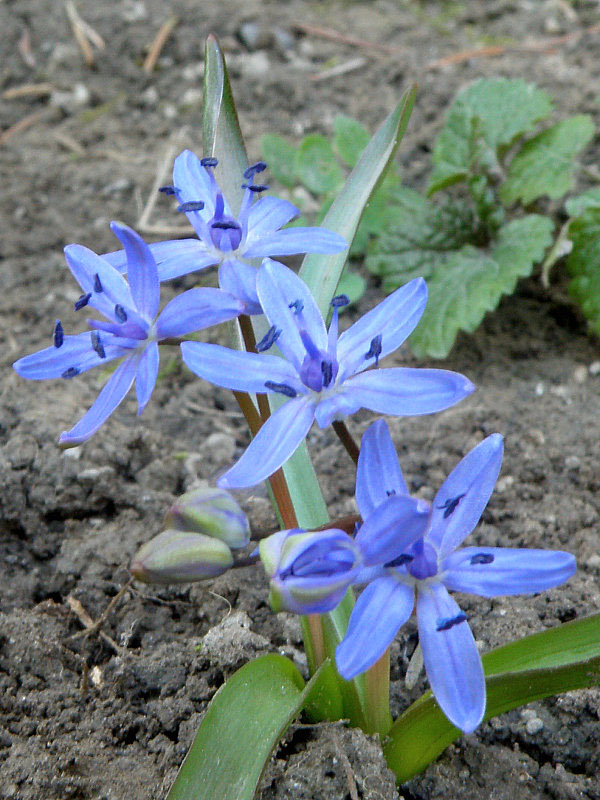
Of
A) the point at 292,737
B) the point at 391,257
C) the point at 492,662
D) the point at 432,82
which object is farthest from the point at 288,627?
the point at 432,82

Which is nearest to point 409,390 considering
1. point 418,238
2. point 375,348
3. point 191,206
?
point 375,348

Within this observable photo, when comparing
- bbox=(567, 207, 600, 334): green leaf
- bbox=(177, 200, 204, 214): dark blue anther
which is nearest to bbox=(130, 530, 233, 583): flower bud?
bbox=(177, 200, 204, 214): dark blue anther

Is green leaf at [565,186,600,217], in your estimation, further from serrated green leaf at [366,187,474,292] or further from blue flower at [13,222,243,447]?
blue flower at [13,222,243,447]

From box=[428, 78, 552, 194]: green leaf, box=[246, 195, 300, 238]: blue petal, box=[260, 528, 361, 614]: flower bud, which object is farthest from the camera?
box=[428, 78, 552, 194]: green leaf

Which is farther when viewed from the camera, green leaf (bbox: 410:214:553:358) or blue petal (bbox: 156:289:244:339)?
green leaf (bbox: 410:214:553:358)

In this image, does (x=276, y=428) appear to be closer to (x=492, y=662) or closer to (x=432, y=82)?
(x=492, y=662)

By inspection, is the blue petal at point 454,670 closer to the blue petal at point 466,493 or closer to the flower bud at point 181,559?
the blue petal at point 466,493

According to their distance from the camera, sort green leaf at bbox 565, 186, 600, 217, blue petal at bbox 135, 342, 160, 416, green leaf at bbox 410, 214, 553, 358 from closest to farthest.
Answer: blue petal at bbox 135, 342, 160, 416 < green leaf at bbox 410, 214, 553, 358 < green leaf at bbox 565, 186, 600, 217

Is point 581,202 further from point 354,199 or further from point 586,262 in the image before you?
point 354,199

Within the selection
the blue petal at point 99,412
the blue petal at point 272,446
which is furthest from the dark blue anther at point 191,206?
the blue petal at point 272,446
